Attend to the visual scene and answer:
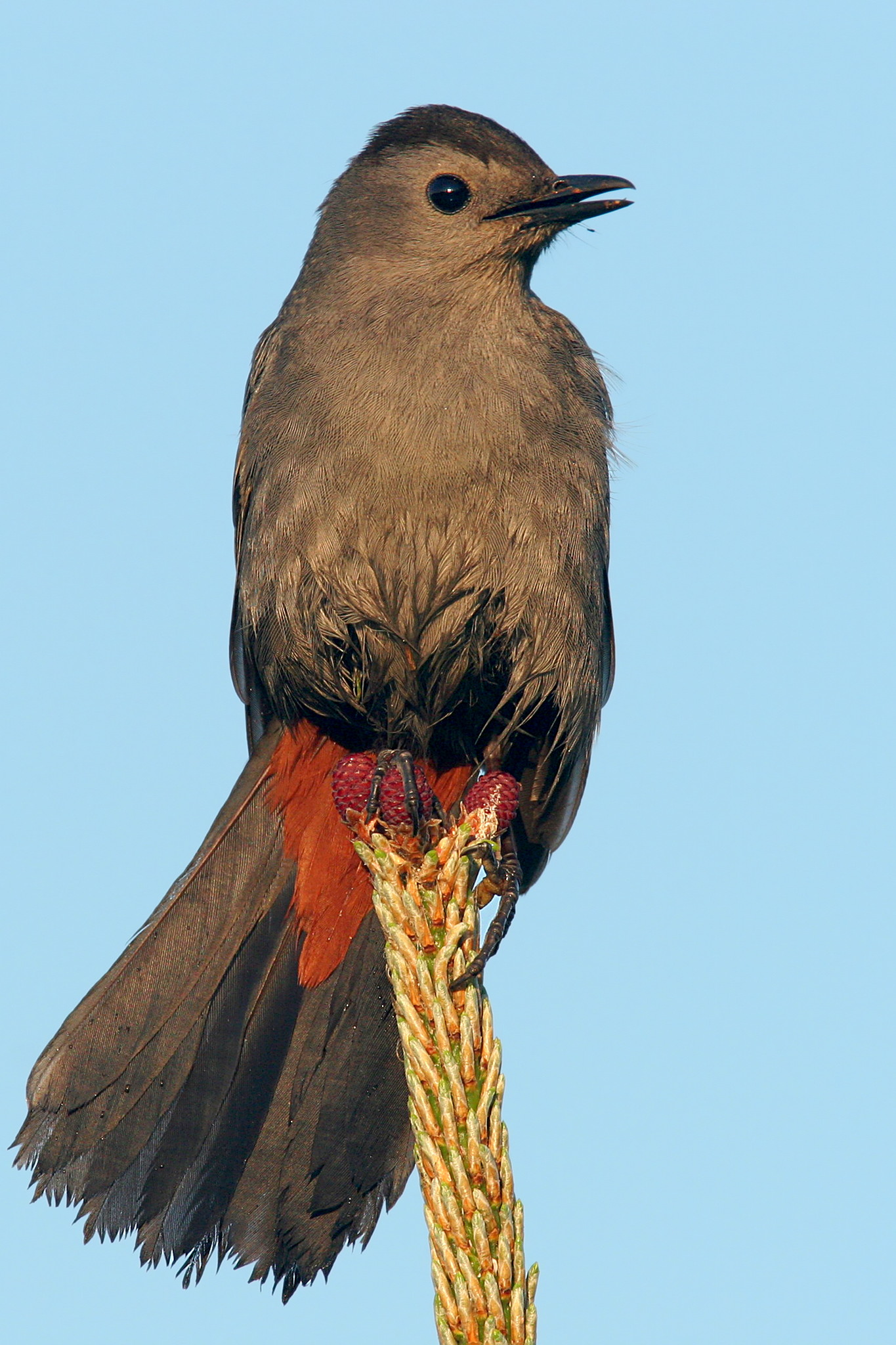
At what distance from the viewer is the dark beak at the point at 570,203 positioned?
4.28m

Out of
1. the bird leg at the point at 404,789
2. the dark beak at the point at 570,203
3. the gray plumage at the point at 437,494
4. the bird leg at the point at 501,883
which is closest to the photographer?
the bird leg at the point at 404,789

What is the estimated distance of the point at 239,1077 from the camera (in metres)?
3.72

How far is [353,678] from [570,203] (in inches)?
62.6

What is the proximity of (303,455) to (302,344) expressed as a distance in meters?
0.44

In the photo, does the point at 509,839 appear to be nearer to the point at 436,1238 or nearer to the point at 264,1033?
the point at 264,1033

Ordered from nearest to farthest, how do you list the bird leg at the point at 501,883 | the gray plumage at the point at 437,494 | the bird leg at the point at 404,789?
the bird leg at the point at 404,789 → the bird leg at the point at 501,883 → the gray plumage at the point at 437,494

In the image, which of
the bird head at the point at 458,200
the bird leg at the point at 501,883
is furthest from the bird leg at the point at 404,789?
→ the bird head at the point at 458,200

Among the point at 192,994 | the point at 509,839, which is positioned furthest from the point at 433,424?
the point at 192,994

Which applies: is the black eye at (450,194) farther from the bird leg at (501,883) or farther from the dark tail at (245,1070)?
the bird leg at (501,883)

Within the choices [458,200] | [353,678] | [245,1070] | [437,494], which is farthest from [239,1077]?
[458,200]

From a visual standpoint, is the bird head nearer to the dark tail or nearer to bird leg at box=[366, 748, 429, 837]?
bird leg at box=[366, 748, 429, 837]

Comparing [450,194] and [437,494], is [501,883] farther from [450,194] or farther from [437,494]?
[450,194]

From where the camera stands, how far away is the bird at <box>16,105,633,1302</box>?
3.56 meters

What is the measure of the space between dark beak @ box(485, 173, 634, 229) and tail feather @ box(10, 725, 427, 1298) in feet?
6.20
